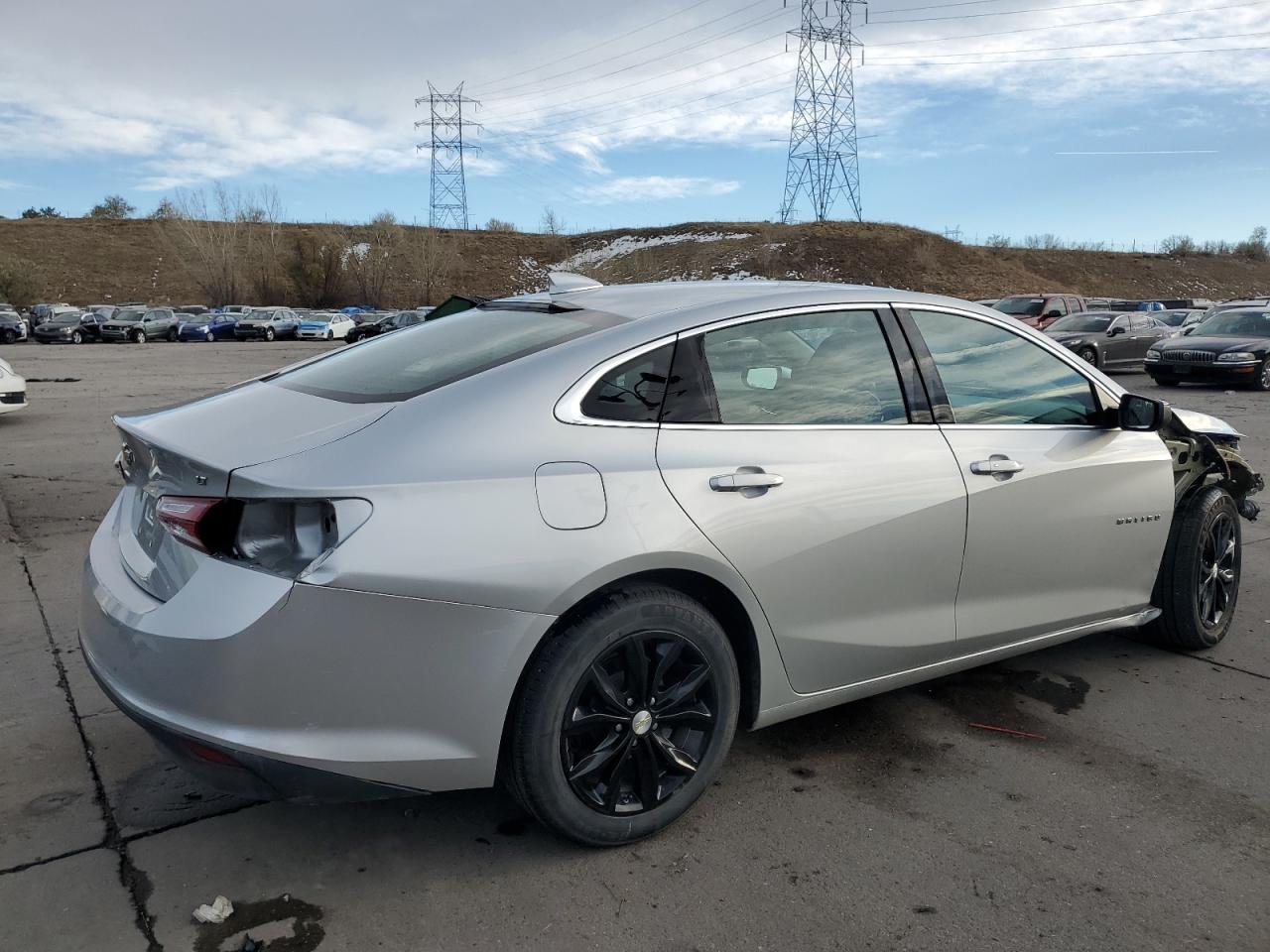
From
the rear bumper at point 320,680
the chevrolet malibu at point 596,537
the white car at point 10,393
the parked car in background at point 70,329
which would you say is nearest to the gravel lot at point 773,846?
the chevrolet malibu at point 596,537

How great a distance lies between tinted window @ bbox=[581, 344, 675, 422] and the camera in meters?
2.80

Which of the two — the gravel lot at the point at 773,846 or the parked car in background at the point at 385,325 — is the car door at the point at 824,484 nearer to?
the gravel lot at the point at 773,846

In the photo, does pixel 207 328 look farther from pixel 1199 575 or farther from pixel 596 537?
pixel 596 537

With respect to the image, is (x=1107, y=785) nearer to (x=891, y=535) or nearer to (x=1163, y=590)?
(x=891, y=535)

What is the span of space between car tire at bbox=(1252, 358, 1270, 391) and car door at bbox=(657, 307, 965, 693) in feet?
64.3

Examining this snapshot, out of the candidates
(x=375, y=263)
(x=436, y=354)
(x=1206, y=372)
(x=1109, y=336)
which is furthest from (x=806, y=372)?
(x=375, y=263)

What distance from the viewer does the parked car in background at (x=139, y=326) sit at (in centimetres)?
4191

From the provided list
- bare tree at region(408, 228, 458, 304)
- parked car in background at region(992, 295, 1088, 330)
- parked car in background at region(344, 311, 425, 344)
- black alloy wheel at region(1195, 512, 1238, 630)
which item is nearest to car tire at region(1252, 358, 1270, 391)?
parked car in background at region(992, 295, 1088, 330)

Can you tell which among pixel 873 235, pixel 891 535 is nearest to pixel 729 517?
pixel 891 535

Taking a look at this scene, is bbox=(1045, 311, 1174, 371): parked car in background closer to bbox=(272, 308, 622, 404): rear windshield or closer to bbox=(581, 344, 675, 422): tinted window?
bbox=(272, 308, 622, 404): rear windshield

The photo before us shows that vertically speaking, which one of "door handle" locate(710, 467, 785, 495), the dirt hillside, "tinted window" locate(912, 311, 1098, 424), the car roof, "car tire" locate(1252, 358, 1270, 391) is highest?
the dirt hillside

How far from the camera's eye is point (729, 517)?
2852 mm

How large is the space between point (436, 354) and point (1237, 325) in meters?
22.3

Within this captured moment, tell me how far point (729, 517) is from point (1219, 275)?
104201 millimetres
